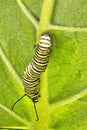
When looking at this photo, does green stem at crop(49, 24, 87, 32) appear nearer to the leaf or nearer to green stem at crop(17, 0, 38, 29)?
the leaf

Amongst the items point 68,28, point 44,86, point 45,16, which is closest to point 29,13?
point 45,16

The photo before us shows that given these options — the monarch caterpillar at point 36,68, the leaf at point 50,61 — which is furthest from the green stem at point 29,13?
the monarch caterpillar at point 36,68

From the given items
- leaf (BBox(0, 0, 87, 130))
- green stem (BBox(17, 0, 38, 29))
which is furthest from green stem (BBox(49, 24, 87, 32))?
green stem (BBox(17, 0, 38, 29))

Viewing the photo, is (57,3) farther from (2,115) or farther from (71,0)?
(2,115)

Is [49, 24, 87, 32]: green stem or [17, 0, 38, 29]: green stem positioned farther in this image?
[17, 0, 38, 29]: green stem

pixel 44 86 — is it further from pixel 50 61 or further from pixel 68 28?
pixel 68 28
